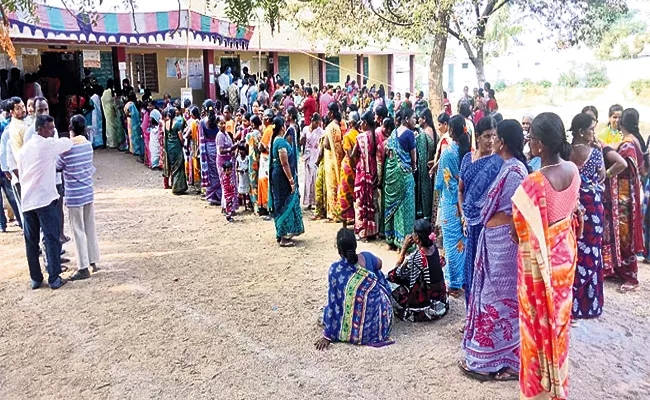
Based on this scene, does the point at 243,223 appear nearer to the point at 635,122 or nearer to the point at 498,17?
the point at 635,122

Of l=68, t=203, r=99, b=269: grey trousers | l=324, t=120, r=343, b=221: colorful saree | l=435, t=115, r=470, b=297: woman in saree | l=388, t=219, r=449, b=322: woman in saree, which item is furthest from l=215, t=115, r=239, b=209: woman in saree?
l=388, t=219, r=449, b=322: woman in saree

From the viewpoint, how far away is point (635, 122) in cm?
547

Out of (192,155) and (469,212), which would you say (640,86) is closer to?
(192,155)

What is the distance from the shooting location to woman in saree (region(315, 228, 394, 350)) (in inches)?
171

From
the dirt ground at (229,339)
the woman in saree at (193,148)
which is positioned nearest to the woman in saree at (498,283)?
the dirt ground at (229,339)

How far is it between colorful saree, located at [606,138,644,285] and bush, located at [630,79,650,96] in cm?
2400

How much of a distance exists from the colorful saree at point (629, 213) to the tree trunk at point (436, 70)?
8.66 meters

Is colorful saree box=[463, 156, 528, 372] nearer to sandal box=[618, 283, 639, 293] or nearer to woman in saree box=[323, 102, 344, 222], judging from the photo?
sandal box=[618, 283, 639, 293]

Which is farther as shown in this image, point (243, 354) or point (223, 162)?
point (223, 162)

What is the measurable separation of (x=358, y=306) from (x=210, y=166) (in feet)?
17.3

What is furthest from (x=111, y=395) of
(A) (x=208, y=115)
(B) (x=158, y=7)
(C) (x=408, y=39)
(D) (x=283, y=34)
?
(D) (x=283, y=34)

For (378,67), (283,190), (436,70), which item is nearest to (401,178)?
(283,190)

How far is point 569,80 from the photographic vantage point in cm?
3516

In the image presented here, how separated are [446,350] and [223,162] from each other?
5.06m
